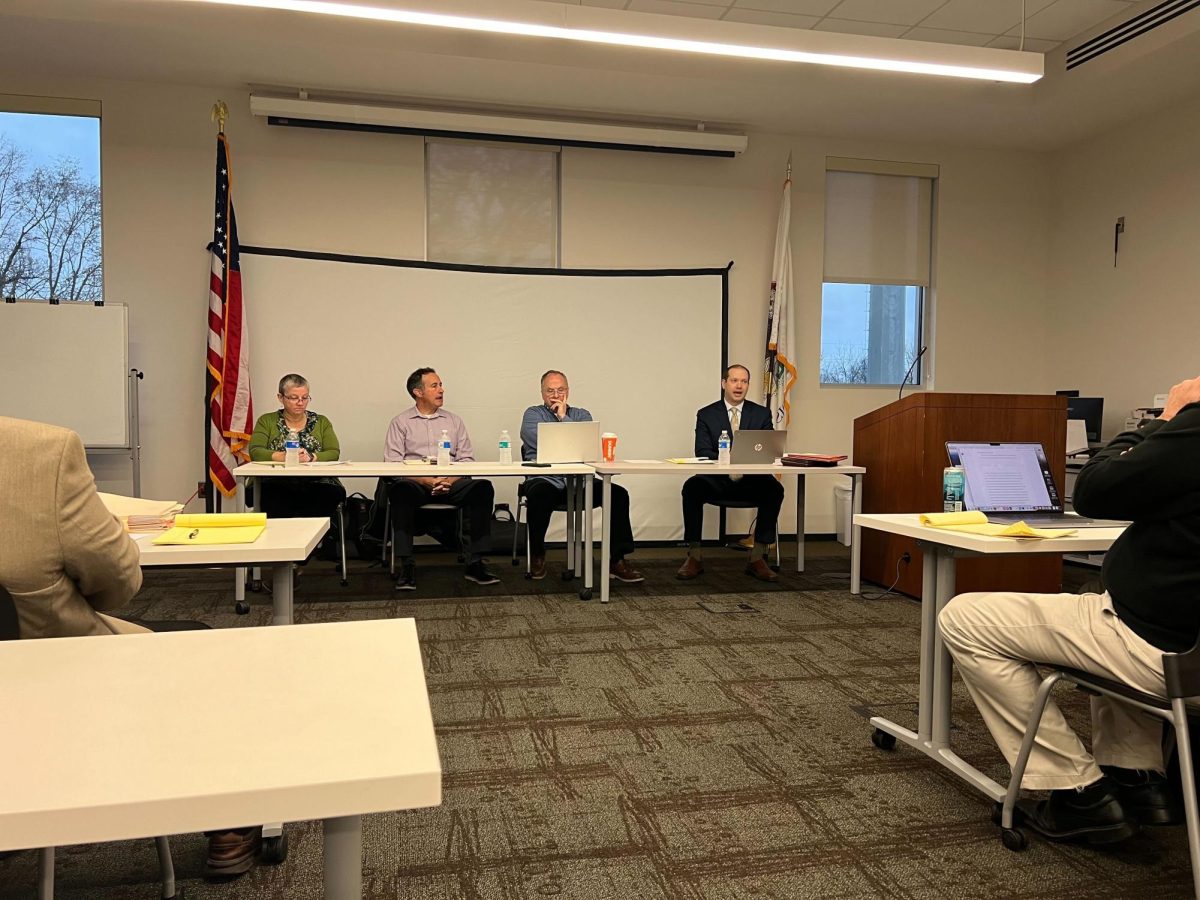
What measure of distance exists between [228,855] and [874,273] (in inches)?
251

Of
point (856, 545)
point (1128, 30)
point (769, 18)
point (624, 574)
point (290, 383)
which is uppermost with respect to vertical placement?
point (769, 18)

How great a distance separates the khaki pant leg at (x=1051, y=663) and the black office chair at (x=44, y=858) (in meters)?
1.80

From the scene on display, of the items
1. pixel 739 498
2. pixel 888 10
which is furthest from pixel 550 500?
pixel 888 10

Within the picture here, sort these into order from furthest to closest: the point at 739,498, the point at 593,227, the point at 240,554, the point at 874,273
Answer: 1. the point at 874,273
2. the point at 593,227
3. the point at 739,498
4. the point at 240,554

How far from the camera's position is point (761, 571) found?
5.03 m

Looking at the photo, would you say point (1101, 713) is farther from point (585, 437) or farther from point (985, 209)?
point (985, 209)

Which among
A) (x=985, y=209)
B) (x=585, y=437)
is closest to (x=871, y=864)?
(x=585, y=437)

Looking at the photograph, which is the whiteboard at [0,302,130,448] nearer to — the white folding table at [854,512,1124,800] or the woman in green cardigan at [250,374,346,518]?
the woman in green cardigan at [250,374,346,518]

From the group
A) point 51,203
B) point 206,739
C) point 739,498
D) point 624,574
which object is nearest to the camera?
point 206,739

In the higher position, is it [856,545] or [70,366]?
[70,366]

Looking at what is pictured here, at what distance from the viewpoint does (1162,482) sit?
1.56 metres

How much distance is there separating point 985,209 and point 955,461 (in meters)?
5.08

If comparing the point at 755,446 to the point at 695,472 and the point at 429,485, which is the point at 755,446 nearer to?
the point at 695,472

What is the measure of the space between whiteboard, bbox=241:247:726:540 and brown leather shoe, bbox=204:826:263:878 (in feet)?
13.4
